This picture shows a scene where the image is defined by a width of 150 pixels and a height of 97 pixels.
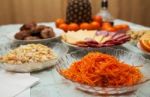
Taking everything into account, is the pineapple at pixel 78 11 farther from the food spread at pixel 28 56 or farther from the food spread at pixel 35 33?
the food spread at pixel 28 56

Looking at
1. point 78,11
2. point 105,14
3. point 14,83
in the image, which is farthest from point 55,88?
point 105,14

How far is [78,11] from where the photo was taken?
150 centimetres

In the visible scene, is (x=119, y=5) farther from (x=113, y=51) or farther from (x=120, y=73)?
(x=120, y=73)

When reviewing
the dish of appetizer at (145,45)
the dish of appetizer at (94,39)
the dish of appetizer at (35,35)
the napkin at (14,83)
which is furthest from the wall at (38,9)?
the napkin at (14,83)

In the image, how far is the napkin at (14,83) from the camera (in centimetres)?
72

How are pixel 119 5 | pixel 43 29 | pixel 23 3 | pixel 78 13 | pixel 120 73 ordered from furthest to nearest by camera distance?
pixel 119 5
pixel 23 3
pixel 78 13
pixel 43 29
pixel 120 73

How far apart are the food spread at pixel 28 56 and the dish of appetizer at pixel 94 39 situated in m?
0.19

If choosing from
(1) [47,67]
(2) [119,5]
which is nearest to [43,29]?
(1) [47,67]

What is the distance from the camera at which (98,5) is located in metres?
2.70

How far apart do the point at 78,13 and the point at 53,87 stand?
2.63 ft

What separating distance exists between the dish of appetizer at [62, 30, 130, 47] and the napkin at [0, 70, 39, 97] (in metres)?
0.31

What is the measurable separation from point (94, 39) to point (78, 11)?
44cm

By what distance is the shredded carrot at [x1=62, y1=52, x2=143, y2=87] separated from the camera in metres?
0.70

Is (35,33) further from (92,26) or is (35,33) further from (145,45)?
(145,45)
